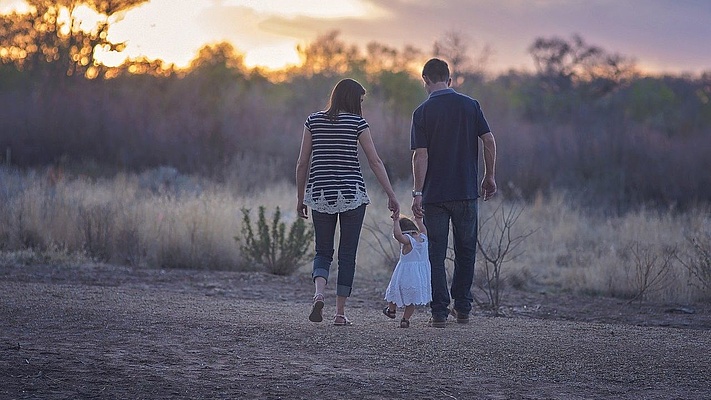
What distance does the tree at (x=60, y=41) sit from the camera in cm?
2677

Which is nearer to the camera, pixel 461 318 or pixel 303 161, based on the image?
pixel 303 161

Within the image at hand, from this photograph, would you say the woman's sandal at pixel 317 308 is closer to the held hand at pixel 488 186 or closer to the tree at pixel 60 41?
the held hand at pixel 488 186

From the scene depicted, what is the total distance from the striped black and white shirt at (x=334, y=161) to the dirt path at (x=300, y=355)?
94cm

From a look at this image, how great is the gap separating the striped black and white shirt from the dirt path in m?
0.94

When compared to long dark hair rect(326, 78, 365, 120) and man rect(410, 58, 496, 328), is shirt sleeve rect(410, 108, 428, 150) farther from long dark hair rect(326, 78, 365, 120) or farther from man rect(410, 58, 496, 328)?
Result: long dark hair rect(326, 78, 365, 120)

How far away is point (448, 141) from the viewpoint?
759cm

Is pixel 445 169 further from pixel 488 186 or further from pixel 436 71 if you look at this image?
pixel 436 71

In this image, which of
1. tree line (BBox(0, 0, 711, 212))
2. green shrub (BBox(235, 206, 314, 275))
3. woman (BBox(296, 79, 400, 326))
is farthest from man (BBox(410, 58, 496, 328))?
tree line (BBox(0, 0, 711, 212))

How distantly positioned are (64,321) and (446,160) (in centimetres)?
311

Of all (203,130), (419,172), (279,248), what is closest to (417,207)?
(419,172)

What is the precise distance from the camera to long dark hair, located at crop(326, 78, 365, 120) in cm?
730

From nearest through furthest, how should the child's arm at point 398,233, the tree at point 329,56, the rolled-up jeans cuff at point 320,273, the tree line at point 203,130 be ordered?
the child's arm at point 398,233
the rolled-up jeans cuff at point 320,273
the tree line at point 203,130
the tree at point 329,56

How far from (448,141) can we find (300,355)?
2158 millimetres

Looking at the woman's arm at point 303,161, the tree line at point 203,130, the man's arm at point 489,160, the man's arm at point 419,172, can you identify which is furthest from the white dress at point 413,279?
the tree line at point 203,130
